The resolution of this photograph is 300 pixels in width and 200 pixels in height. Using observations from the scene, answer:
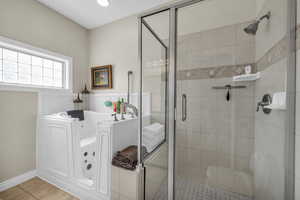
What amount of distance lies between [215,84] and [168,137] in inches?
28.6

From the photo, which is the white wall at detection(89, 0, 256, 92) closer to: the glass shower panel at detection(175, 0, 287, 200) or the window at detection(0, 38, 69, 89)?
the glass shower panel at detection(175, 0, 287, 200)

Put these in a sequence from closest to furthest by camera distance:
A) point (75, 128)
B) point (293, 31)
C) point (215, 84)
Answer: point (293, 31)
point (215, 84)
point (75, 128)

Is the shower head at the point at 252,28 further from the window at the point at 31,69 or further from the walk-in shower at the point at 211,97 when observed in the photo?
the window at the point at 31,69

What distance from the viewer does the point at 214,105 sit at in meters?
1.27

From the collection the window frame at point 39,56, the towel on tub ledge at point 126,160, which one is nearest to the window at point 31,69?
the window frame at point 39,56

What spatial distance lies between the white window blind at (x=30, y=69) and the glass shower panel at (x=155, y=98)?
185cm

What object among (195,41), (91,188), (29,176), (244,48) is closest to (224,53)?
(244,48)

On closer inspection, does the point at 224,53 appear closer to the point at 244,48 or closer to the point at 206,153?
the point at 244,48

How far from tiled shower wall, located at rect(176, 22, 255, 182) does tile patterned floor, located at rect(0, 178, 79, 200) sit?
58.1 inches

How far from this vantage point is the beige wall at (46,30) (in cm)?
163

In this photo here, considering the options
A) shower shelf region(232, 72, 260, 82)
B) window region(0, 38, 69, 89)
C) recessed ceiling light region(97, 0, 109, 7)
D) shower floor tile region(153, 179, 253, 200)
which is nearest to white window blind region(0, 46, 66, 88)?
window region(0, 38, 69, 89)

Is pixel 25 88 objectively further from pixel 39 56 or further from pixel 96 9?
pixel 96 9

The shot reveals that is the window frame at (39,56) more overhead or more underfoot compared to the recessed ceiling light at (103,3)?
more underfoot

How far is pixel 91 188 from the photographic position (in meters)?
1.34
